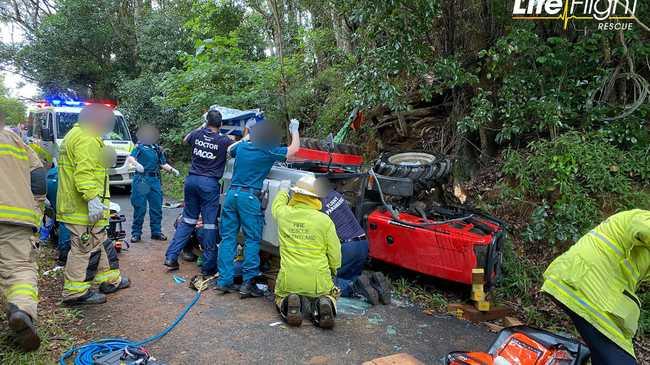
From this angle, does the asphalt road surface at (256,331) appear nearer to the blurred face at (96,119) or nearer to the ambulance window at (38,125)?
the blurred face at (96,119)

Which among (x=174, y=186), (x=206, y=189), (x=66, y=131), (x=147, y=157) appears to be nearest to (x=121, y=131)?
(x=66, y=131)

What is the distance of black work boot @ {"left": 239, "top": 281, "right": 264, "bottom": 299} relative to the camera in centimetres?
465

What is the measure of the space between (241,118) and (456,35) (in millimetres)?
3606

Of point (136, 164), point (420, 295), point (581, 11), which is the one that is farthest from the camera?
point (136, 164)

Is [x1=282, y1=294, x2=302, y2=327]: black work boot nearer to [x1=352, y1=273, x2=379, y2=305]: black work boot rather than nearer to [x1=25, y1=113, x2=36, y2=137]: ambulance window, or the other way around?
[x1=352, y1=273, x2=379, y2=305]: black work boot

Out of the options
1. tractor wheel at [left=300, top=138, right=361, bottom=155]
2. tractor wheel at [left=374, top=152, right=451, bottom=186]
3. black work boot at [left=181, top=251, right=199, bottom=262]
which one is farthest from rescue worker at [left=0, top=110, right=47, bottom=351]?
tractor wheel at [left=374, top=152, right=451, bottom=186]

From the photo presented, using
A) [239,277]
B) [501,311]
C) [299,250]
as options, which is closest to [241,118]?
[239,277]

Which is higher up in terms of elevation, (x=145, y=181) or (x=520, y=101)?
(x=520, y=101)

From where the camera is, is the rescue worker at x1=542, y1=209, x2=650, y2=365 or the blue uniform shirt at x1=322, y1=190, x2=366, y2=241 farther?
the blue uniform shirt at x1=322, y1=190, x2=366, y2=241

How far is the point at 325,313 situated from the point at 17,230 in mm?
2431

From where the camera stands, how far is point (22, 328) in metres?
2.98

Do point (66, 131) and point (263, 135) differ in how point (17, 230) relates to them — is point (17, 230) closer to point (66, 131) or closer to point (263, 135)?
point (263, 135)

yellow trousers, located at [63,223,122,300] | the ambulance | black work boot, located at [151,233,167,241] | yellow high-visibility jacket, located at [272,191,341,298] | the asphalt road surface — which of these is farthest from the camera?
the ambulance

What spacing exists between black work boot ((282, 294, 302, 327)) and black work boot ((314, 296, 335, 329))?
0.53 ft
